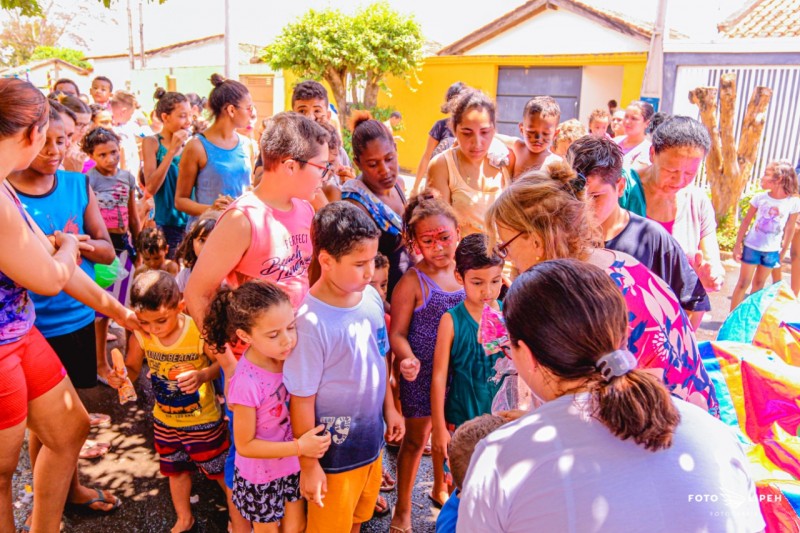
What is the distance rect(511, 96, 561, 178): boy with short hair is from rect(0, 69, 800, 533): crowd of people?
0.41m

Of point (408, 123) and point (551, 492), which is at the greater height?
point (408, 123)

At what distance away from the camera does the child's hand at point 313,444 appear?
2.23 m

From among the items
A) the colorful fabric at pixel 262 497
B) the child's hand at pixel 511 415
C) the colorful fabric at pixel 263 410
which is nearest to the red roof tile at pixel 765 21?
the child's hand at pixel 511 415

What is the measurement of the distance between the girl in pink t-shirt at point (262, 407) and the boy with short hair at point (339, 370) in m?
0.08

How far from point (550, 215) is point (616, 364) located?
→ 84cm

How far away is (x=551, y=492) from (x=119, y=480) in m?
3.08

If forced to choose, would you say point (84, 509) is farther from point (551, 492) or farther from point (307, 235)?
point (551, 492)

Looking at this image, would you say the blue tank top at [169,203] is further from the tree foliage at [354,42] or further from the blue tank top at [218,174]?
the tree foliage at [354,42]

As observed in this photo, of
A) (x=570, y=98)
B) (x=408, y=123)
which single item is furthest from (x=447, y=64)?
(x=570, y=98)

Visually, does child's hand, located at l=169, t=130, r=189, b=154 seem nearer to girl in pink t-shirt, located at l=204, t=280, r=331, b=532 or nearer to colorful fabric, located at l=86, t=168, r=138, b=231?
colorful fabric, located at l=86, t=168, r=138, b=231

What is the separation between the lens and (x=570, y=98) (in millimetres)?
14008

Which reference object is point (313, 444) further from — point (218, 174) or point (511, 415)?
point (218, 174)

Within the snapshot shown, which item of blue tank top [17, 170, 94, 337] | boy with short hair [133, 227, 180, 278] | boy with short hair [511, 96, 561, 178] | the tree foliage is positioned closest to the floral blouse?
boy with short hair [511, 96, 561, 178]

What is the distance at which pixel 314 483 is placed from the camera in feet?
7.41
